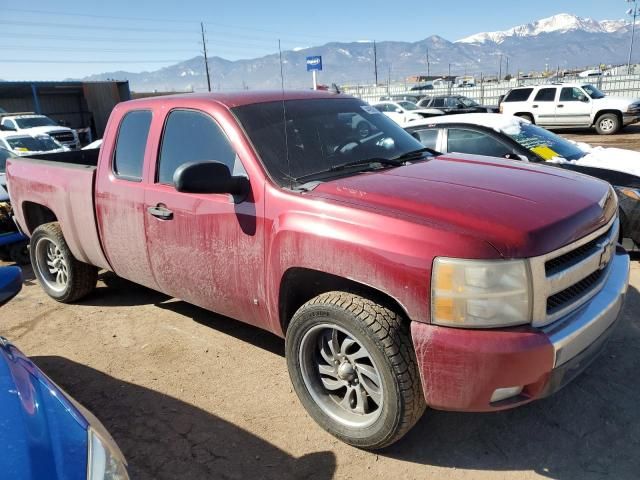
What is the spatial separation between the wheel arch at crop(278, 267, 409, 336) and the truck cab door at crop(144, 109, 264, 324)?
0.19 m

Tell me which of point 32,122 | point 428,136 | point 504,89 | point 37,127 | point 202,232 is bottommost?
point 202,232

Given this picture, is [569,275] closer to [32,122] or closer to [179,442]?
[179,442]

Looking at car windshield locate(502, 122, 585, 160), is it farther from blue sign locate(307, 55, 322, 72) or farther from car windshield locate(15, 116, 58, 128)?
car windshield locate(15, 116, 58, 128)

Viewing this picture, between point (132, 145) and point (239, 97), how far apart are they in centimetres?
98

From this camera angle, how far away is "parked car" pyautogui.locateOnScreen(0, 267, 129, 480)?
1581 millimetres

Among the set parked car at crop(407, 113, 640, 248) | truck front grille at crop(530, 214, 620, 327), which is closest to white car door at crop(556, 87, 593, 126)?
parked car at crop(407, 113, 640, 248)

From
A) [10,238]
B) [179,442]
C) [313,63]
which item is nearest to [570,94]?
[313,63]

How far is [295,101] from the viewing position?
3682 mm

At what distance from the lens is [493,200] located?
2572 millimetres

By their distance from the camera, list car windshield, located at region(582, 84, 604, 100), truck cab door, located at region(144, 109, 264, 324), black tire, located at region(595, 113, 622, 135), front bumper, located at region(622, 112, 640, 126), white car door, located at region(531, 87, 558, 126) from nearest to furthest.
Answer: truck cab door, located at region(144, 109, 264, 324) → front bumper, located at region(622, 112, 640, 126) → black tire, located at region(595, 113, 622, 135) → car windshield, located at region(582, 84, 604, 100) → white car door, located at region(531, 87, 558, 126)

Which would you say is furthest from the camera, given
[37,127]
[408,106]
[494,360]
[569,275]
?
[408,106]

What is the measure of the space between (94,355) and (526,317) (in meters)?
3.23

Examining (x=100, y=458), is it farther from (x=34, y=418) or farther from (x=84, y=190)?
(x=84, y=190)

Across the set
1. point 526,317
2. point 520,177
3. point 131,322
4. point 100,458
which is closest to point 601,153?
point 520,177
